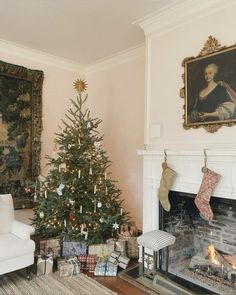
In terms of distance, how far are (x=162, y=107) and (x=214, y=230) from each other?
4.55 ft

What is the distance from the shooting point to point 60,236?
10.2 ft

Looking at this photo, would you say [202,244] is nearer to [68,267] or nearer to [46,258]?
[68,267]

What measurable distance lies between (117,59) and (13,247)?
3028mm

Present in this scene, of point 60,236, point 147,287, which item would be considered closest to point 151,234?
point 147,287

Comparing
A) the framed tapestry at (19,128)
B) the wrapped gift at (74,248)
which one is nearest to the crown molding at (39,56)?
the framed tapestry at (19,128)

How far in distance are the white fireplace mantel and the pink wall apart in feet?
3.02

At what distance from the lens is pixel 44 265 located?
2.74 metres

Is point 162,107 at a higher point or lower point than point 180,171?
higher

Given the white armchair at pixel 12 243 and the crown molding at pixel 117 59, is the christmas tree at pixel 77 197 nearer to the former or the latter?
the white armchair at pixel 12 243

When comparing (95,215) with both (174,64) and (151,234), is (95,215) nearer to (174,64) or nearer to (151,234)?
(151,234)

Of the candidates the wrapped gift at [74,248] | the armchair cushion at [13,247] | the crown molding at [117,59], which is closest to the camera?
the armchair cushion at [13,247]

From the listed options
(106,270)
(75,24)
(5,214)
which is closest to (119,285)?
(106,270)

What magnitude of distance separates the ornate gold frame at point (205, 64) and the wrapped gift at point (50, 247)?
199cm

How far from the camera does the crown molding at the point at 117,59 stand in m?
3.83
